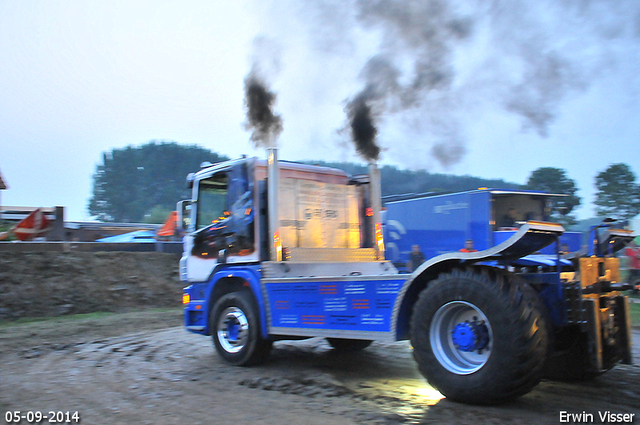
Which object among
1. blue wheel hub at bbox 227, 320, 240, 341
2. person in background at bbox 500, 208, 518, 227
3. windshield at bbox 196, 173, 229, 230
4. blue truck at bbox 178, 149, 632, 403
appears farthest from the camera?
person in background at bbox 500, 208, 518, 227

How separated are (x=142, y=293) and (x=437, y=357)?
44.2 ft

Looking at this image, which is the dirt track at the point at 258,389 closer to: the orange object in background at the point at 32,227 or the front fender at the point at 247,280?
the front fender at the point at 247,280

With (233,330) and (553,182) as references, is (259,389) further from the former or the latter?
(553,182)

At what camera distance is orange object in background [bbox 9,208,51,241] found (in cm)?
1789

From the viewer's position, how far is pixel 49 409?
516 cm

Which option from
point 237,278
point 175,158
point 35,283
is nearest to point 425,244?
point 237,278

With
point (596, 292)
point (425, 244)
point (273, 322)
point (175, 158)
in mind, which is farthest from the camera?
point (175, 158)

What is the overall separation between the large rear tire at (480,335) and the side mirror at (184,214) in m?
4.64

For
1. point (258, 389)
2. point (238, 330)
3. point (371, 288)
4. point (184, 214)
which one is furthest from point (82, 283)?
point (371, 288)

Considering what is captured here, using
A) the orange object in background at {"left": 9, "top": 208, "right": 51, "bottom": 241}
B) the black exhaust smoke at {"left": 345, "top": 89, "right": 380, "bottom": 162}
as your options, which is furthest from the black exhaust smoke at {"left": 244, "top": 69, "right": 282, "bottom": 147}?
the orange object in background at {"left": 9, "top": 208, "right": 51, "bottom": 241}

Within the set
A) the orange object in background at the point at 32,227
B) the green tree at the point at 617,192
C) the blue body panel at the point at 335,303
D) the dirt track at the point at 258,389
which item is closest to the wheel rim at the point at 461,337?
the dirt track at the point at 258,389

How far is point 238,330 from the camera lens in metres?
7.53

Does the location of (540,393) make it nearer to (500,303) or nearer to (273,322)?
(500,303)

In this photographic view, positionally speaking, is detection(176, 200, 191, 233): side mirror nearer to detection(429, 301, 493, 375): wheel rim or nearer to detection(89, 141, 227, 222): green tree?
detection(429, 301, 493, 375): wheel rim
